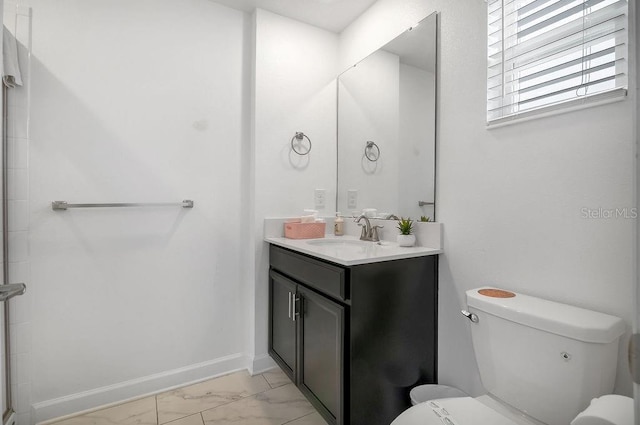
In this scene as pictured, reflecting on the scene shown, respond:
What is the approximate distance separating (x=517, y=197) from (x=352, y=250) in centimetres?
77

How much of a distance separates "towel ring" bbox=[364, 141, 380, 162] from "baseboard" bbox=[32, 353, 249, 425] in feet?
4.94

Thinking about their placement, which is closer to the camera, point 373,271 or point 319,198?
point 373,271

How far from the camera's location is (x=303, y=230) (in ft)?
6.43

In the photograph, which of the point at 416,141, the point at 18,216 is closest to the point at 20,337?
the point at 18,216

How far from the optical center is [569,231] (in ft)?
3.55

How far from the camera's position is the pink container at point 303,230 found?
1.94 meters

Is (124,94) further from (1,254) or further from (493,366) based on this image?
(493,366)

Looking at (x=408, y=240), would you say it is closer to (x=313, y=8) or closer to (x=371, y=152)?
(x=371, y=152)

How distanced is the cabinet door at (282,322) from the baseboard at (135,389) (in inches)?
8.9

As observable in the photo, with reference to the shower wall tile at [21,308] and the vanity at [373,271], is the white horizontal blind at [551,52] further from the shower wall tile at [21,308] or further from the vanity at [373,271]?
the shower wall tile at [21,308]

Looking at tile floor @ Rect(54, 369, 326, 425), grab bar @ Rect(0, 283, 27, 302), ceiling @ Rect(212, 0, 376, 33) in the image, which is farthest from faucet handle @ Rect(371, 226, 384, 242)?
grab bar @ Rect(0, 283, 27, 302)

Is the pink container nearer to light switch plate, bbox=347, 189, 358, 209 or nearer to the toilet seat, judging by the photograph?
light switch plate, bbox=347, 189, 358, 209

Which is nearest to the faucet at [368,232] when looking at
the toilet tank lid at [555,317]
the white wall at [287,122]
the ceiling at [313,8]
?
the white wall at [287,122]

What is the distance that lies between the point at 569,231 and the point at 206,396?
193 centimetres
